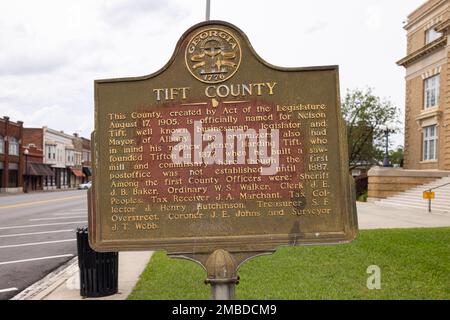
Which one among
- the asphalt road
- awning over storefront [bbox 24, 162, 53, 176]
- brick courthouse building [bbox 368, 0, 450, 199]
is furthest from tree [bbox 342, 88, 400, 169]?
awning over storefront [bbox 24, 162, 53, 176]

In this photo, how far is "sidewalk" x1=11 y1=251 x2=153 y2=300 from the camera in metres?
7.75

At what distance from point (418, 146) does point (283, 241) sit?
3609cm

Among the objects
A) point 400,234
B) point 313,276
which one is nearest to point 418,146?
point 400,234

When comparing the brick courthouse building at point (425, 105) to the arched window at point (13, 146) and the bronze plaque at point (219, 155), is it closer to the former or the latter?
the bronze plaque at point (219, 155)

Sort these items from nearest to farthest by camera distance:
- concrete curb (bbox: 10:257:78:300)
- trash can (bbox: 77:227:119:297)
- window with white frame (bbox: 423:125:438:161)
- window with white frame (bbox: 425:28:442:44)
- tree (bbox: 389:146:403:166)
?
trash can (bbox: 77:227:119:297), concrete curb (bbox: 10:257:78:300), window with white frame (bbox: 423:125:438:161), window with white frame (bbox: 425:28:442:44), tree (bbox: 389:146:403:166)

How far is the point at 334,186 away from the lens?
16.1 ft

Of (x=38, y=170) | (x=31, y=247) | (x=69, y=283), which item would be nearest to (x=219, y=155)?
(x=69, y=283)

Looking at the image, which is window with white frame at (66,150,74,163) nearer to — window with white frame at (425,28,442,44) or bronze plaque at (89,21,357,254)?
window with white frame at (425,28,442,44)

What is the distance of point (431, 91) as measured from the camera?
35969mm

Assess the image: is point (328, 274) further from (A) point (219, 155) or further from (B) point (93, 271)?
(A) point (219, 155)

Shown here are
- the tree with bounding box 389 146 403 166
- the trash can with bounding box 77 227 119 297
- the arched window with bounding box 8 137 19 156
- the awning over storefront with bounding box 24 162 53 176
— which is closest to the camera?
the trash can with bounding box 77 227 119 297

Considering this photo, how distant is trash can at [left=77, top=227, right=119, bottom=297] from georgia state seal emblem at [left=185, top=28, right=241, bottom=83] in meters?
3.77

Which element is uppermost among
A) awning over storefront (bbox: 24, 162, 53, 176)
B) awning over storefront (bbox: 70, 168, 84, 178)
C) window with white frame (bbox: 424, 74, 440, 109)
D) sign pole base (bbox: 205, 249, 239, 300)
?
window with white frame (bbox: 424, 74, 440, 109)

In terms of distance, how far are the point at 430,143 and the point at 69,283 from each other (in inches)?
1304
